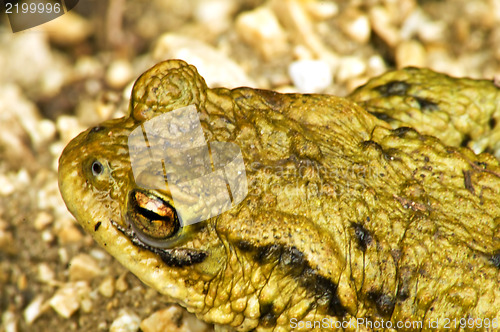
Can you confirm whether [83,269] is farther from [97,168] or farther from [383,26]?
[383,26]

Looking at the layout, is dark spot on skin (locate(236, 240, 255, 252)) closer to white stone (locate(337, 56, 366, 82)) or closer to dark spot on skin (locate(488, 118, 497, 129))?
dark spot on skin (locate(488, 118, 497, 129))

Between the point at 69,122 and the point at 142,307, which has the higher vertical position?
the point at 69,122

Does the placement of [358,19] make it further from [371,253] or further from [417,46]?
[371,253]

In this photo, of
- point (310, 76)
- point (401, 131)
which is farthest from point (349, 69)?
point (401, 131)

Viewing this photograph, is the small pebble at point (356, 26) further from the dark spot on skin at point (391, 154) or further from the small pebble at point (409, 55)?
the dark spot on skin at point (391, 154)

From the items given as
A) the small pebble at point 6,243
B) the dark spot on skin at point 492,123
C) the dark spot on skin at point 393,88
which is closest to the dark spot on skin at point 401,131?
the dark spot on skin at point 393,88

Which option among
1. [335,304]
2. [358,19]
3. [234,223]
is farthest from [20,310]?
[358,19]

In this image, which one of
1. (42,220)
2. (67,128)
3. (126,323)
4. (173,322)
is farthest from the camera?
(67,128)

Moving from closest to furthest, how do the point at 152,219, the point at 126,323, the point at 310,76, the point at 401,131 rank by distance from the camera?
the point at 152,219 < the point at 401,131 < the point at 126,323 < the point at 310,76
